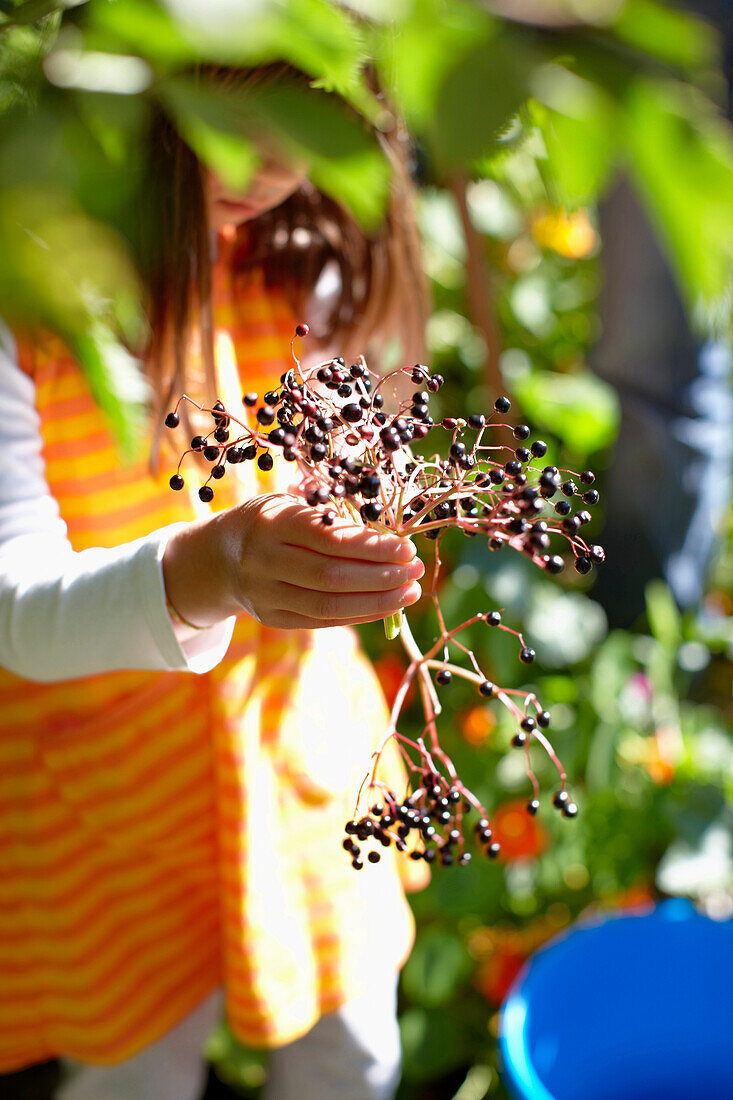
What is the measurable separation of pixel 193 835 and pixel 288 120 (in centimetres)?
68

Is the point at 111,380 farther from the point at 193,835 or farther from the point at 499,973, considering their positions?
the point at 499,973

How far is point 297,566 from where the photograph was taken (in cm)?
42

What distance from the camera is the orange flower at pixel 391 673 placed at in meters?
1.11

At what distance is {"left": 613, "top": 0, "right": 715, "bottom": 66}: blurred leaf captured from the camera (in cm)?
18

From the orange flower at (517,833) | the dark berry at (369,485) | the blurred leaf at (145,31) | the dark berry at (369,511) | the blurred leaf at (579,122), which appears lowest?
the orange flower at (517,833)

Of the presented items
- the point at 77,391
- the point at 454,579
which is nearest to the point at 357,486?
the point at 77,391

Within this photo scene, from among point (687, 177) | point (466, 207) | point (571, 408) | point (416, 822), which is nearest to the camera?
point (687, 177)

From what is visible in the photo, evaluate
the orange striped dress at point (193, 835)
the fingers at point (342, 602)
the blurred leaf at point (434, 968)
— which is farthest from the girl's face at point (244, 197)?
the blurred leaf at point (434, 968)

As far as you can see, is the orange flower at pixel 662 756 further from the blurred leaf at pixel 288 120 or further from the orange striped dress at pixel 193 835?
the blurred leaf at pixel 288 120

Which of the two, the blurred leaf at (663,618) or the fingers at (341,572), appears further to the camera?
the blurred leaf at (663,618)

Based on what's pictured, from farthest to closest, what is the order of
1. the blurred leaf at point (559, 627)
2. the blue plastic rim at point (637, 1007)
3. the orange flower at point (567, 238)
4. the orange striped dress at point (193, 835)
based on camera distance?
1. the orange flower at point (567, 238)
2. the blurred leaf at point (559, 627)
3. the blue plastic rim at point (637, 1007)
4. the orange striped dress at point (193, 835)

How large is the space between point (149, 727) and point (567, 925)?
78cm

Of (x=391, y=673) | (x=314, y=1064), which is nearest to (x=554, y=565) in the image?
(x=314, y=1064)

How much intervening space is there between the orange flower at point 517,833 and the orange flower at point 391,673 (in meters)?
0.19
